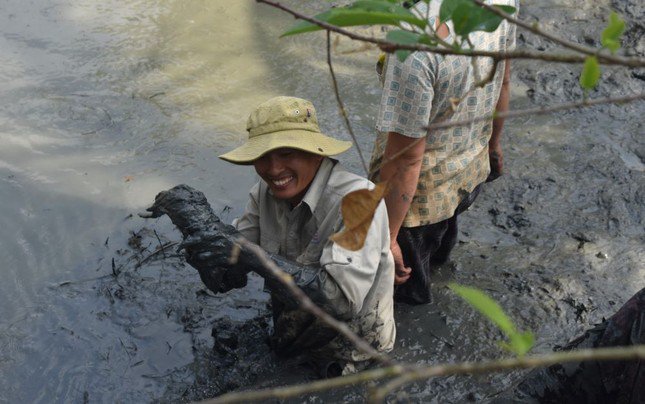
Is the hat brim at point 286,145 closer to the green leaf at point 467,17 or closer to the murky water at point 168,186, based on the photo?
the murky water at point 168,186

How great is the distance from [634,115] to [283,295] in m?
3.54

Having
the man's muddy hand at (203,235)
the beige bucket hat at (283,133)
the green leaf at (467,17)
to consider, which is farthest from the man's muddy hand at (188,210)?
the green leaf at (467,17)

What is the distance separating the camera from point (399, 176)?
9.39 ft

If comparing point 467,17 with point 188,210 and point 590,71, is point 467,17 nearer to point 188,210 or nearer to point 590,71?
A: point 590,71

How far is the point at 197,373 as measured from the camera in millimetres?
3367

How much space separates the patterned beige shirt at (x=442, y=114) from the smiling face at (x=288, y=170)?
0.30 m

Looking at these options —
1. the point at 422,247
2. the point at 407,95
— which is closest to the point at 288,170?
the point at 407,95

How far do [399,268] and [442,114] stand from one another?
770 millimetres

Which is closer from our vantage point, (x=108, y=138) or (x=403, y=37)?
(x=403, y=37)

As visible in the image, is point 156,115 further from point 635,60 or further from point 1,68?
point 635,60

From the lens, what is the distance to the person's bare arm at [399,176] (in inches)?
110

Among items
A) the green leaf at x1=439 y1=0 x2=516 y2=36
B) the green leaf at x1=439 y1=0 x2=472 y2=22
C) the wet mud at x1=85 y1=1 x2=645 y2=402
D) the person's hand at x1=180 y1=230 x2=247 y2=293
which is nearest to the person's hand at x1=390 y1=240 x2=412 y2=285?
the wet mud at x1=85 y1=1 x2=645 y2=402

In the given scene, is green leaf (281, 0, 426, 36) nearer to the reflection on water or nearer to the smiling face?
the smiling face

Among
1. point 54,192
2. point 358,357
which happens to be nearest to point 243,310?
point 358,357
